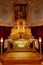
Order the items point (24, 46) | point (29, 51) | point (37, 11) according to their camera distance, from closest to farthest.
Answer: point (29, 51) < point (24, 46) < point (37, 11)

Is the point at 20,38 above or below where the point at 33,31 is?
below

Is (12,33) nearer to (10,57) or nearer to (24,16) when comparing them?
(24,16)

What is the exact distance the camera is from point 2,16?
30.5ft

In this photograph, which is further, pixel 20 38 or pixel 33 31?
pixel 33 31

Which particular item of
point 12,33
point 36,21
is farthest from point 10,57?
point 36,21

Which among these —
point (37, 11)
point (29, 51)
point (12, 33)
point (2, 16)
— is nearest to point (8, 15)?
point (2, 16)

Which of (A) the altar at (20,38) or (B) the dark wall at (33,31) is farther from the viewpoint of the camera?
(B) the dark wall at (33,31)

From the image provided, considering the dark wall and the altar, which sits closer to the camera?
the altar

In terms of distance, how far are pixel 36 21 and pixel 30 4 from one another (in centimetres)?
99

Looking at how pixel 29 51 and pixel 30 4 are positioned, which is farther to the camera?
pixel 30 4

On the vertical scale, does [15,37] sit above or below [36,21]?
below

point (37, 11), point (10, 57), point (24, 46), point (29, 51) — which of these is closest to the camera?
point (10, 57)

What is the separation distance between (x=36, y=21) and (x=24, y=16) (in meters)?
0.75

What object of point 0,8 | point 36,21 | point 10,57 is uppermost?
point 0,8
